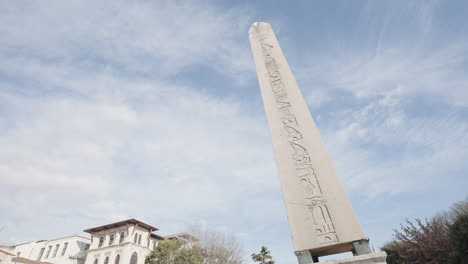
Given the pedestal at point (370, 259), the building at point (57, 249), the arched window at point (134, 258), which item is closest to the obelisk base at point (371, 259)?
the pedestal at point (370, 259)

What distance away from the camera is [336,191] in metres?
4.00

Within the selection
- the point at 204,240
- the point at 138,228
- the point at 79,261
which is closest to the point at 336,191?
the point at 204,240

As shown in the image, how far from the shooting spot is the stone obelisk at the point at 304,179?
3660mm

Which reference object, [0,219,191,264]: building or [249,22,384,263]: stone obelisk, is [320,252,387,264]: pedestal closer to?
[249,22,384,263]: stone obelisk

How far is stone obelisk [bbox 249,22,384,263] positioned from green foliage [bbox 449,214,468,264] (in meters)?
11.3

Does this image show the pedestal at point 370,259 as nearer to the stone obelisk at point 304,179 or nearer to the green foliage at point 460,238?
the stone obelisk at point 304,179

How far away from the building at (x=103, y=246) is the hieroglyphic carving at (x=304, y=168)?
21788 millimetres

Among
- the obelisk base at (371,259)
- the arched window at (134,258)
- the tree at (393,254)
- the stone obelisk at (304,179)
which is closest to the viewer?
the obelisk base at (371,259)

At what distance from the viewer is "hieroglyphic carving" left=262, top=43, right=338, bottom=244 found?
3758 mm

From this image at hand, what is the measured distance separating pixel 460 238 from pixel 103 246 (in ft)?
101

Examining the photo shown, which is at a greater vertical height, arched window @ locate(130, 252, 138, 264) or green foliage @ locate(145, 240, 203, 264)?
arched window @ locate(130, 252, 138, 264)

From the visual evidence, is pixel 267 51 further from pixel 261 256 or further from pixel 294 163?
pixel 261 256

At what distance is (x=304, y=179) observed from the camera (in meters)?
4.32

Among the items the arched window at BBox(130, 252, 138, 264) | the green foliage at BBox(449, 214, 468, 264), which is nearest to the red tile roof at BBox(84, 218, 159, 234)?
the arched window at BBox(130, 252, 138, 264)
